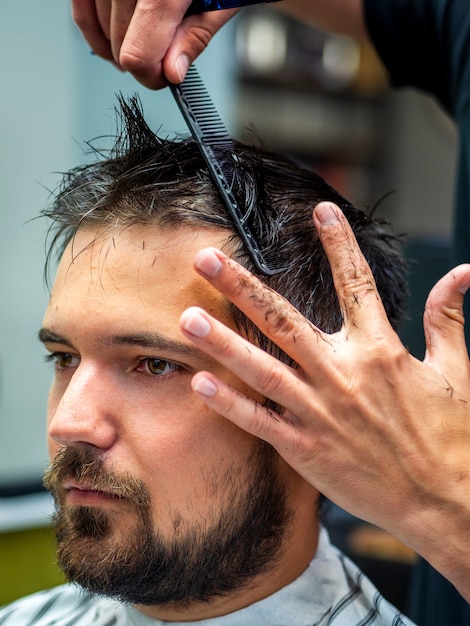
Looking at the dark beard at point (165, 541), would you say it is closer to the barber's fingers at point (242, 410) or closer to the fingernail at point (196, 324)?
the barber's fingers at point (242, 410)

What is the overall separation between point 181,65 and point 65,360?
21.6 inches

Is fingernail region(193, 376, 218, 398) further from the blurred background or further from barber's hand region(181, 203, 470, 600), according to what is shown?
the blurred background

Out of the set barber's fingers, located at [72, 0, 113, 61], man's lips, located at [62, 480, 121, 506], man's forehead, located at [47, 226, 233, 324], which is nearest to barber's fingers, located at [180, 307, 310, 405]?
man's forehead, located at [47, 226, 233, 324]

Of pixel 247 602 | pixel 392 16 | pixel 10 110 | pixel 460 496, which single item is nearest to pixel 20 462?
pixel 10 110

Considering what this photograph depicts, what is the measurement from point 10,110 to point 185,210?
1767mm

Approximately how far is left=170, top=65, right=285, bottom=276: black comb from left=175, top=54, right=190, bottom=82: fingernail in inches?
0.9

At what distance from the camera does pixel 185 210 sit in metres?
1.35

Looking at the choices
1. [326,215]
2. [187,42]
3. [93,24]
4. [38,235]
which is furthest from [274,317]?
[38,235]

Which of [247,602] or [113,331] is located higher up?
[113,331]

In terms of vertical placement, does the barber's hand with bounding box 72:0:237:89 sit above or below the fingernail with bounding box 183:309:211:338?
above

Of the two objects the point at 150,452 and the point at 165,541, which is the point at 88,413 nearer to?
the point at 150,452

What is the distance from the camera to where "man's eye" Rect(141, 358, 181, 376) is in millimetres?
1300

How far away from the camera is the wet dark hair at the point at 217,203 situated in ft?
4.45

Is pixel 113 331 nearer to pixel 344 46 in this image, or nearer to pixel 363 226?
pixel 363 226
